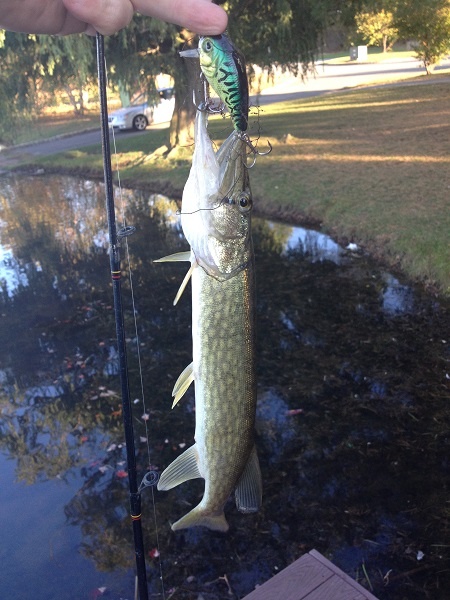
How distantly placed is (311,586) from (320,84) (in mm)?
29449

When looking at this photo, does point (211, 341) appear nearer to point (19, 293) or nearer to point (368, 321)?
point (368, 321)

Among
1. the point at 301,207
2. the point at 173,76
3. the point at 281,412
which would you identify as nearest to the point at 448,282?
the point at 281,412

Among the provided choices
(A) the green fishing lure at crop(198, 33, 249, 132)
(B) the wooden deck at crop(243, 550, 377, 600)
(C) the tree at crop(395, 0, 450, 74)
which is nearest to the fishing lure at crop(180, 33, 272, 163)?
(A) the green fishing lure at crop(198, 33, 249, 132)

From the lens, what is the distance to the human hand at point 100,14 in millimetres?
1776

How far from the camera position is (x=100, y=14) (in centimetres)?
187

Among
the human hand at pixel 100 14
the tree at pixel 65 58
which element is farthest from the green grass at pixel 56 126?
the human hand at pixel 100 14

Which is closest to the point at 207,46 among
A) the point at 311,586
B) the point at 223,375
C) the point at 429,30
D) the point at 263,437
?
the point at 223,375

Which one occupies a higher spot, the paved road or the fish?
the paved road

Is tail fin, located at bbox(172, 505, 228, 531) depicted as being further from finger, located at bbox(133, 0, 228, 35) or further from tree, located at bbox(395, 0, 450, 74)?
tree, located at bbox(395, 0, 450, 74)

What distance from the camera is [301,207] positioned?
1052cm

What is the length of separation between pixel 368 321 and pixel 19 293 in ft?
17.6

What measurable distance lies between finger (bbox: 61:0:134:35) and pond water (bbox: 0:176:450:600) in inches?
133

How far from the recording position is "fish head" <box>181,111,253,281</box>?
6.63ft

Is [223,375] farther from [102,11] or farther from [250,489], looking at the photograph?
[102,11]
